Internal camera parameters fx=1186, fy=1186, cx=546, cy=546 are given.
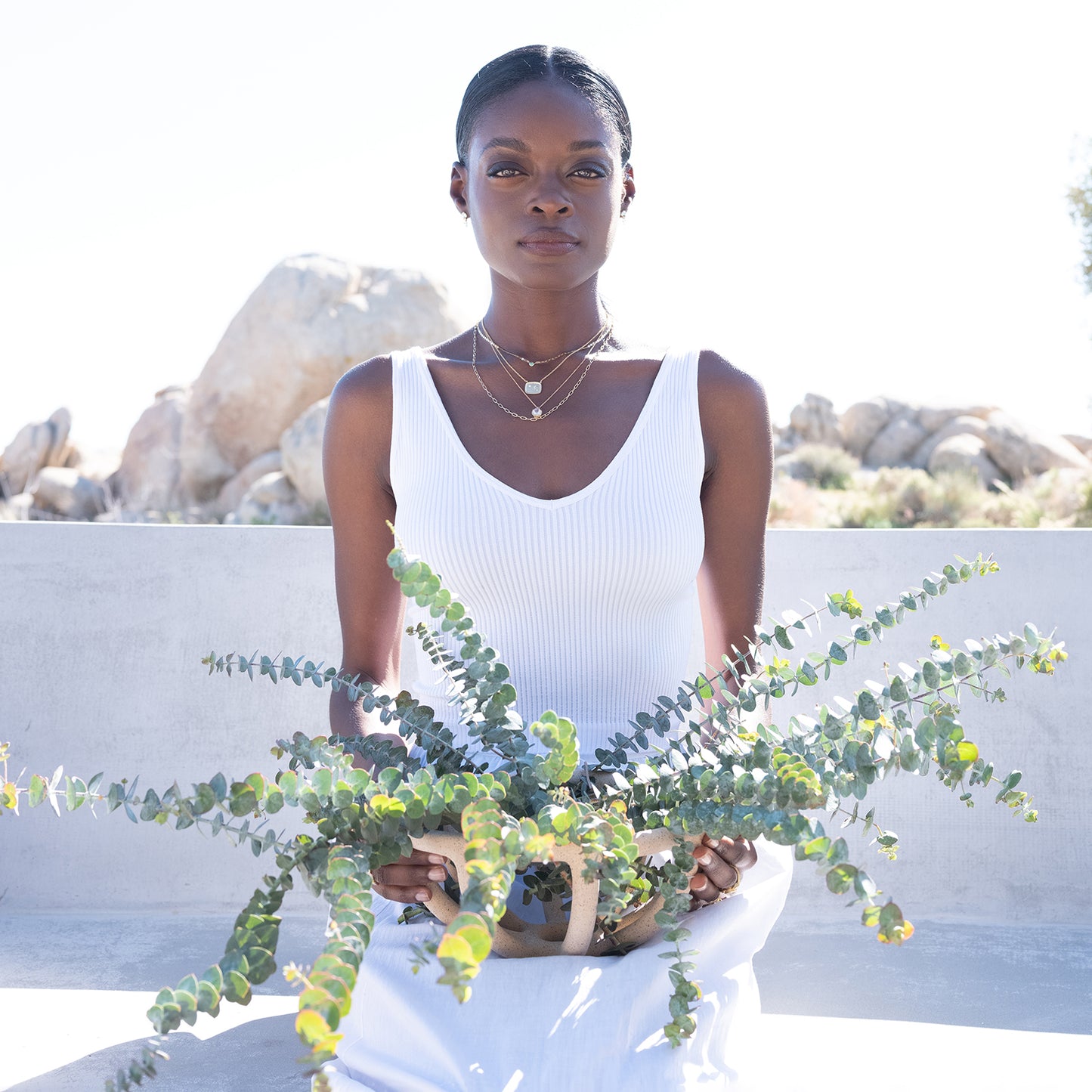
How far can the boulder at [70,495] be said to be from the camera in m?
16.9

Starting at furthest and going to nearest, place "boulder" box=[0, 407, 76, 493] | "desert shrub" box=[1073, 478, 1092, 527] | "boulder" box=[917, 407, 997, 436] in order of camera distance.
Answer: "boulder" box=[917, 407, 997, 436], "boulder" box=[0, 407, 76, 493], "desert shrub" box=[1073, 478, 1092, 527]

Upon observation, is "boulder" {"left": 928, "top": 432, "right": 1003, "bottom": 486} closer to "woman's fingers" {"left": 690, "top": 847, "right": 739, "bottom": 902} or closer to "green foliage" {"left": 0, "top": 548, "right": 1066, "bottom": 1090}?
"woman's fingers" {"left": 690, "top": 847, "right": 739, "bottom": 902}

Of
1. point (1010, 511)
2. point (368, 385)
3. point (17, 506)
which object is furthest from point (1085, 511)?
point (17, 506)

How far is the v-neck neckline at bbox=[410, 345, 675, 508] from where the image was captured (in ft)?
5.96

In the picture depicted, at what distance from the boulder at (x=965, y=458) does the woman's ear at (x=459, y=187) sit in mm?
18708

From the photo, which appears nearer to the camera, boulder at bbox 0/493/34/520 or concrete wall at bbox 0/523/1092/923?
concrete wall at bbox 0/523/1092/923

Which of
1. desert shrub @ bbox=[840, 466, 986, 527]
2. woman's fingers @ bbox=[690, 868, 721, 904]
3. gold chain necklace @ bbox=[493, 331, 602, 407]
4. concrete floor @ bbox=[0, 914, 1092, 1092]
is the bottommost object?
desert shrub @ bbox=[840, 466, 986, 527]

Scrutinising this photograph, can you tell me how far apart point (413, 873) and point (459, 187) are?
121cm

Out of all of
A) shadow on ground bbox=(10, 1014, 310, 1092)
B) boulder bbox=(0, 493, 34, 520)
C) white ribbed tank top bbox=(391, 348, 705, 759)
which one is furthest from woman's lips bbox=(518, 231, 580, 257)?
boulder bbox=(0, 493, 34, 520)

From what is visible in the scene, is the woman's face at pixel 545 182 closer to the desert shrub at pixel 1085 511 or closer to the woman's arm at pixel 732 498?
the woman's arm at pixel 732 498

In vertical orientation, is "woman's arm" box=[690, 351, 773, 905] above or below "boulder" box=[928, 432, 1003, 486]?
above

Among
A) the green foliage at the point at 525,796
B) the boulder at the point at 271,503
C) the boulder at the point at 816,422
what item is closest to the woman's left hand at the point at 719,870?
the green foliage at the point at 525,796

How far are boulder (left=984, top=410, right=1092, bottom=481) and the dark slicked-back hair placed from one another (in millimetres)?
18985

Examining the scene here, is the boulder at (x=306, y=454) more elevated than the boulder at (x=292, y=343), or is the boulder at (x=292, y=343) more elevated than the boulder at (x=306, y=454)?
the boulder at (x=292, y=343)
